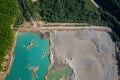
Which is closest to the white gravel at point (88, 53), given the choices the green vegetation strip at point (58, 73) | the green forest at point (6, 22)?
the green vegetation strip at point (58, 73)

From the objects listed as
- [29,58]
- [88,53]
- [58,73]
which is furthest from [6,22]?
[88,53]

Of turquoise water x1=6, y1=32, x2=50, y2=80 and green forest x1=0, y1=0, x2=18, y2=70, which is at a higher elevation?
green forest x1=0, y1=0, x2=18, y2=70

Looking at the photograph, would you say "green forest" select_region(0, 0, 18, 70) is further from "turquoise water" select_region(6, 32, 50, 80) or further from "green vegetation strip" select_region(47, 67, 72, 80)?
"green vegetation strip" select_region(47, 67, 72, 80)

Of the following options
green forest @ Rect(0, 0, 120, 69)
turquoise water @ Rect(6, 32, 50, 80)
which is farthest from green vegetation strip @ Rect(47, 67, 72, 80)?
green forest @ Rect(0, 0, 120, 69)

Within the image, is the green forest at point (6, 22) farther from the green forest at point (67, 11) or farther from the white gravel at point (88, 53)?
the white gravel at point (88, 53)

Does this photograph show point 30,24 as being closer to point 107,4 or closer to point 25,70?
point 25,70

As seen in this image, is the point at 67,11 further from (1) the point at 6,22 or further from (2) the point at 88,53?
(1) the point at 6,22
